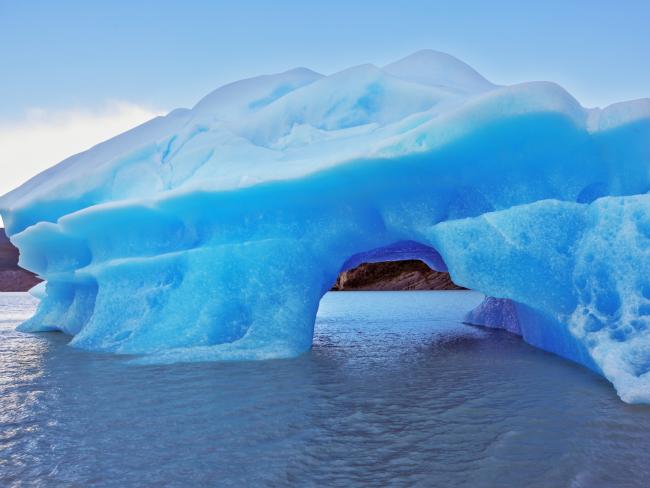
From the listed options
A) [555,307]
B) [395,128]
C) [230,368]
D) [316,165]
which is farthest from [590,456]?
[395,128]

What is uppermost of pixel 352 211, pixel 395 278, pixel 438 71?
pixel 438 71

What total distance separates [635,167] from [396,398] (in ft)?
13.3

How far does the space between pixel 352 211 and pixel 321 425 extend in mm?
3874

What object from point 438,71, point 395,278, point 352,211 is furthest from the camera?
point 395,278

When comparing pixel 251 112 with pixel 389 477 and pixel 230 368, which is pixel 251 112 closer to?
pixel 230 368

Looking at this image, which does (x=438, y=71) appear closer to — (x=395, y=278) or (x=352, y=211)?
(x=352, y=211)

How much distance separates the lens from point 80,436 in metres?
3.48

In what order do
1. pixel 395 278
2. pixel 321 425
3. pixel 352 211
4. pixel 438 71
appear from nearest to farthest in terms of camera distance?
pixel 321 425
pixel 352 211
pixel 438 71
pixel 395 278

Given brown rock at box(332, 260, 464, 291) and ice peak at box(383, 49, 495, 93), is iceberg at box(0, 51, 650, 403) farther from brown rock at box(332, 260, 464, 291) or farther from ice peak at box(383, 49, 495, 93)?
brown rock at box(332, 260, 464, 291)

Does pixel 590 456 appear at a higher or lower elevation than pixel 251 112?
lower

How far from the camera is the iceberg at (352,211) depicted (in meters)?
5.36

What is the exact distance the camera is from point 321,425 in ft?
11.9

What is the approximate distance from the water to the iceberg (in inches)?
28.5

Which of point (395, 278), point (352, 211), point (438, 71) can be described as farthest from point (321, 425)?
point (395, 278)
